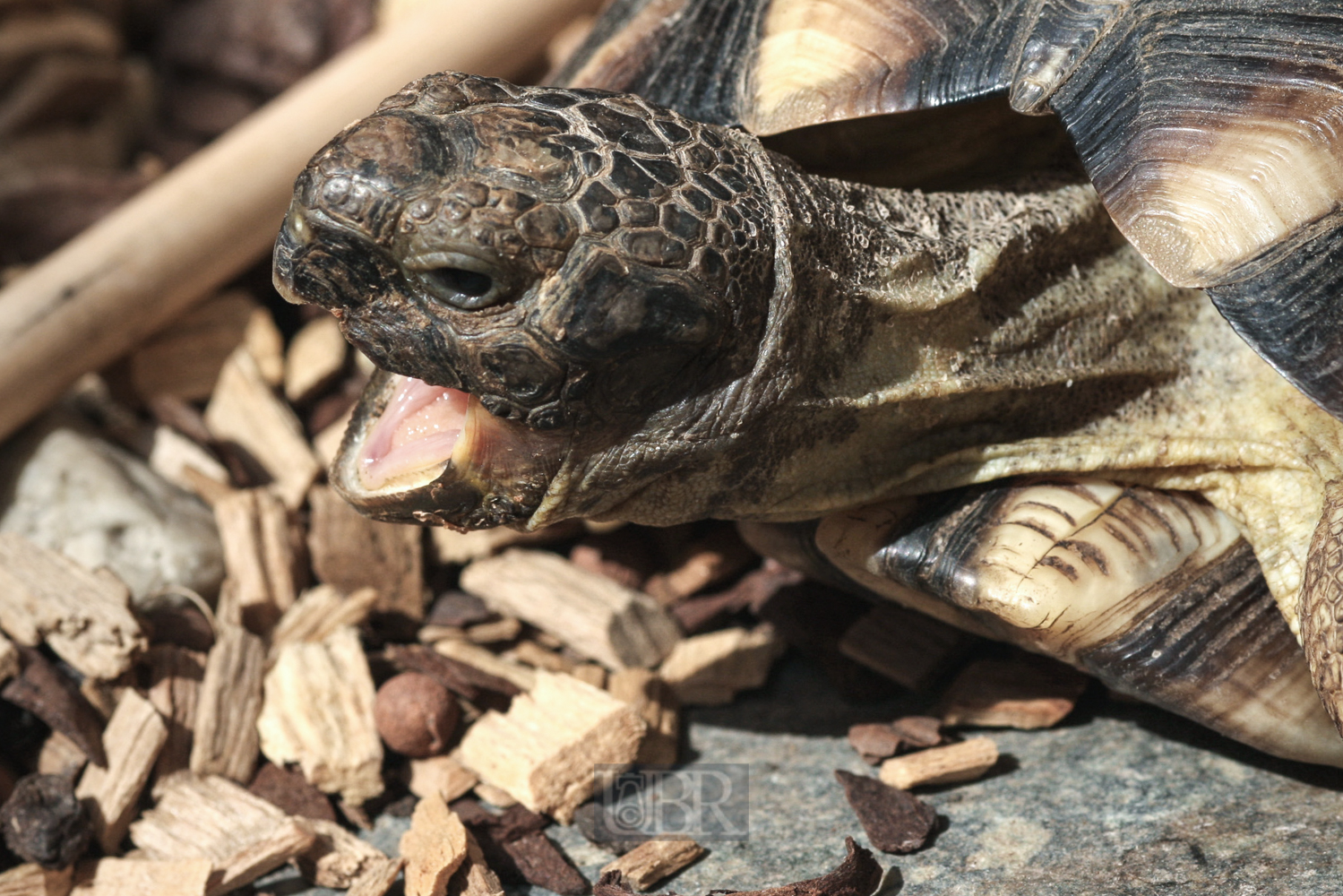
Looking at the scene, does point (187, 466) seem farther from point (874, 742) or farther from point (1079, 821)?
point (1079, 821)

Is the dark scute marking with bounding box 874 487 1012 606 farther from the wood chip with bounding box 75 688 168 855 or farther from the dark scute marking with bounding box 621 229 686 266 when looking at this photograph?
the wood chip with bounding box 75 688 168 855

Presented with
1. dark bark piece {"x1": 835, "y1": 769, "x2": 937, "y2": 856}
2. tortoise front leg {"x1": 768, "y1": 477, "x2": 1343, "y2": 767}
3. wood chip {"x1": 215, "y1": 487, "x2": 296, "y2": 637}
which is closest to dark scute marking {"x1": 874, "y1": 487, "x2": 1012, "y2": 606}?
tortoise front leg {"x1": 768, "y1": 477, "x2": 1343, "y2": 767}

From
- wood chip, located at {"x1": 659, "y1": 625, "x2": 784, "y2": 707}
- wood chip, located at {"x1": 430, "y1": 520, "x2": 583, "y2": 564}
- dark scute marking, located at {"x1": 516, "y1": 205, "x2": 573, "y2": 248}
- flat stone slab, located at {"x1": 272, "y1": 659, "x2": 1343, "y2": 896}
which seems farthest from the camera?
wood chip, located at {"x1": 430, "y1": 520, "x2": 583, "y2": 564}

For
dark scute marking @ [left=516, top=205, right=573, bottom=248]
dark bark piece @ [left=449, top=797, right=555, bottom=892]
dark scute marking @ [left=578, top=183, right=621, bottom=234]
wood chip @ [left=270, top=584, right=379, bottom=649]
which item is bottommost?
wood chip @ [left=270, top=584, right=379, bottom=649]

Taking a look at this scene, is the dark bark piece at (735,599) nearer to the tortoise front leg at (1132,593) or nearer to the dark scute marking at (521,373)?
the tortoise front leg at (1132,593)

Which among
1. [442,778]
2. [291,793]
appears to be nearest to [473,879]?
[442,778]

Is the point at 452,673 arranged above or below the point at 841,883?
below

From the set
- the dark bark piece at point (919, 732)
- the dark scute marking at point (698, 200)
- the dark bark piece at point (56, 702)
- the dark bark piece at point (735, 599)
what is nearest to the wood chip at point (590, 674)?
the dark bark piece at point (735, 599)
